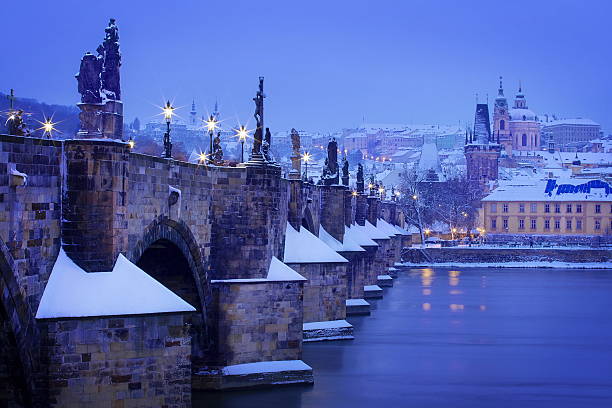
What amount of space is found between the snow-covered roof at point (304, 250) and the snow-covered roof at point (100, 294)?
54.8 feet

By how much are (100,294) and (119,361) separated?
1.21 meters

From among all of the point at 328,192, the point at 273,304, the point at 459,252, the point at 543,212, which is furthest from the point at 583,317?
the point at 543,212

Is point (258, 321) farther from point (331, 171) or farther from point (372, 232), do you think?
point (372, 232)

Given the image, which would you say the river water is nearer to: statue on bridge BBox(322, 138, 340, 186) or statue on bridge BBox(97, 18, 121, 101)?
statue on bridge BBox(322, 138, 340, 186)

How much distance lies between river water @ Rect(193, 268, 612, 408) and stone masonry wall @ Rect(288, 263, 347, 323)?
115 cm

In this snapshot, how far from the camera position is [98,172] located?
18.0 metres

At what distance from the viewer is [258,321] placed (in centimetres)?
2577

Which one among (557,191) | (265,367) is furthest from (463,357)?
(557,191)

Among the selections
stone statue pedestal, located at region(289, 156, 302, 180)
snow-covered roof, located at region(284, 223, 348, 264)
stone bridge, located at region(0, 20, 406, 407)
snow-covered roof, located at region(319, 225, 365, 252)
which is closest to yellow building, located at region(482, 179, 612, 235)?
snow-covered roof, located at region(319, 225, 365, 252)

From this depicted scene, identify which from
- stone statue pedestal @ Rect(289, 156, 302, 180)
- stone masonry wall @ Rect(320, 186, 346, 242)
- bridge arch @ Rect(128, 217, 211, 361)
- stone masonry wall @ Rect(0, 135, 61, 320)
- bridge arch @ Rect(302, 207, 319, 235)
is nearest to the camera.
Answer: stone masonry wall @ Rect(0, 135, 61, 320)

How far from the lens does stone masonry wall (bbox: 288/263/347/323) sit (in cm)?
3544

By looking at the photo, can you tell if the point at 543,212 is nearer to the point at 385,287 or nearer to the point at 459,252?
the point at 459,252

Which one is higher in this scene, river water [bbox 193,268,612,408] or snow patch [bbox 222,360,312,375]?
snow patch [bbox 222,360,312,375]

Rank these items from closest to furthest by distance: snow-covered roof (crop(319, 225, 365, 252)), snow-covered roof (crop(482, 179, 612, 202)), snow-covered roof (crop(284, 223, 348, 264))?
1. snow-covered roof (crop(284, 223, 348, 264))
2. snow-covered roof (crop(319, 225, 365, 252))
3. snow-covered roof (crop(482, 179, 612, 202))
